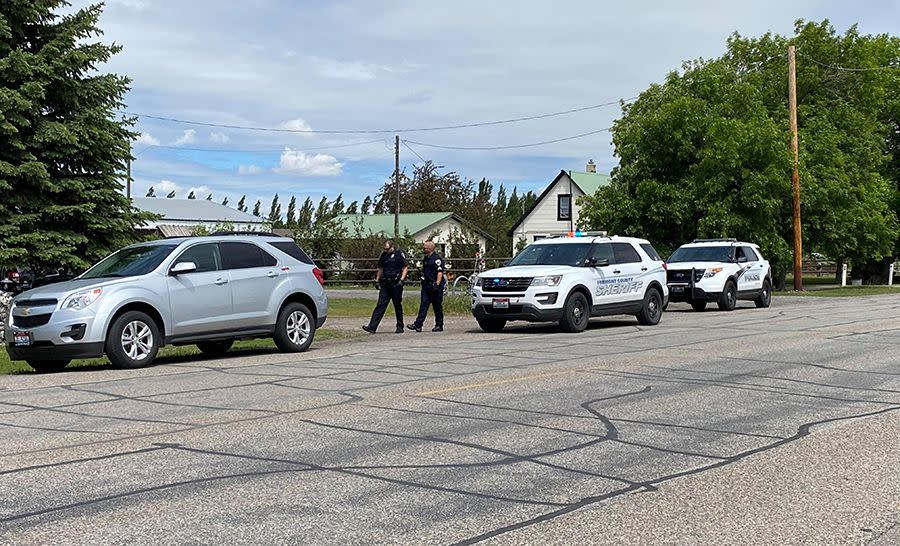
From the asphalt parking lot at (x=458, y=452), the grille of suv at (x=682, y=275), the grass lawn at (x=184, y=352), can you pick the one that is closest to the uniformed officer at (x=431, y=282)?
the grass lawn at (x=184, y=352)

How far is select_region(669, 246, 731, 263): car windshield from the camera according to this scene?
28297mm

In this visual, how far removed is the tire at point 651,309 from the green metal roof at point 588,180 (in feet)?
157

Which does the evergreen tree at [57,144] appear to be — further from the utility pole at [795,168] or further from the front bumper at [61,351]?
the utility pole at [795,168]

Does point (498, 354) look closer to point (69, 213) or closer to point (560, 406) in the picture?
point (560, 406)

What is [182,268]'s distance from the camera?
14383 millimetres

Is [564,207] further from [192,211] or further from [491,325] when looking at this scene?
[491,325]

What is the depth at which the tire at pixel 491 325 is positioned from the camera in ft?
65.7

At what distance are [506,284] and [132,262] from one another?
7.41 meters

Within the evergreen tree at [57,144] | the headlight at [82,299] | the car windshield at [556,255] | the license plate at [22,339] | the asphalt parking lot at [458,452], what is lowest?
the asphalt parking lot at [458,452]

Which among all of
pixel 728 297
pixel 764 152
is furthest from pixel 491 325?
pixel 764 152

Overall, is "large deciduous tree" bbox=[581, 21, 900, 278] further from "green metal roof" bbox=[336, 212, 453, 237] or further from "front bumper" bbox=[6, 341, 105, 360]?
"green metal roof" bbox=[336, 212, 453, 237]

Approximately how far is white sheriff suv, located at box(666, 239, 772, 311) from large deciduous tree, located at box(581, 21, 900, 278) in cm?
758

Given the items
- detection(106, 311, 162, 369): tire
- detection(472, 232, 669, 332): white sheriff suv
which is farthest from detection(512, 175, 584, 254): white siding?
detection(106, 311, 162, 369): tire

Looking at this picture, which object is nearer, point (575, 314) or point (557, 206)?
point (575, 314)
